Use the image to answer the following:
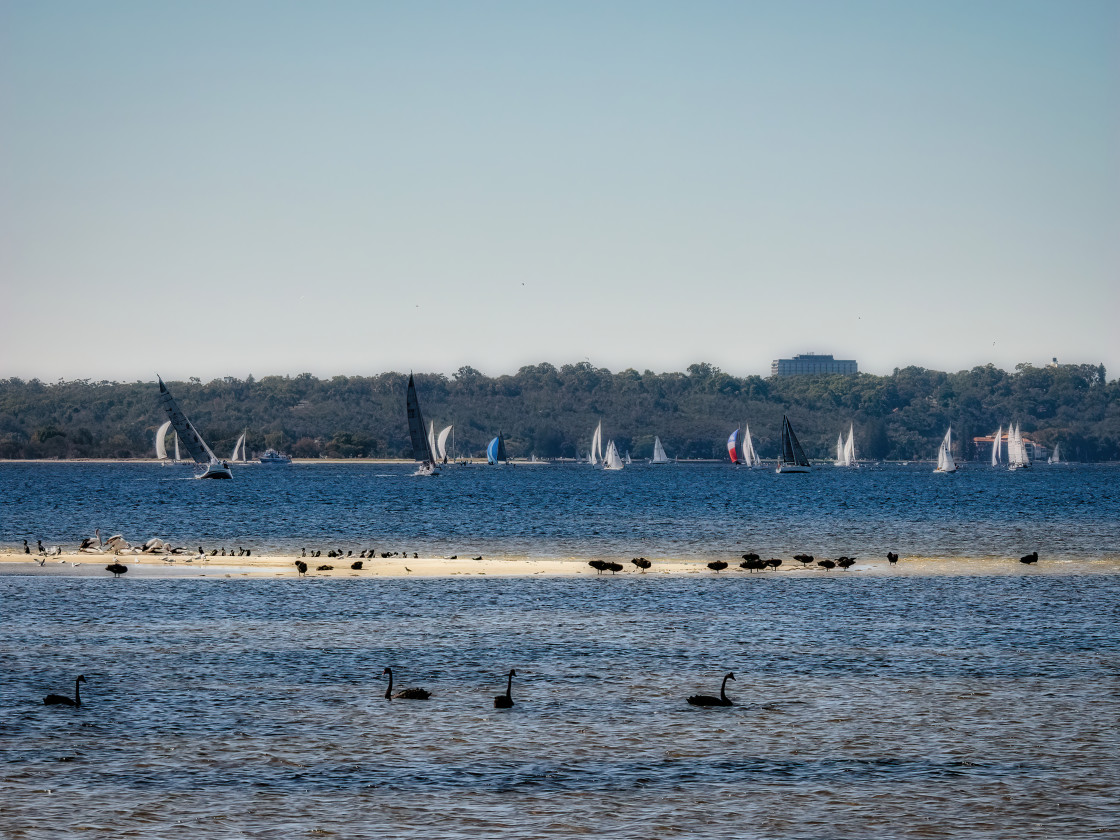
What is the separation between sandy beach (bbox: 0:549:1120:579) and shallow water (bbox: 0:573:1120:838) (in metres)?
11.8

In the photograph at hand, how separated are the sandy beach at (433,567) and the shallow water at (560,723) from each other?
11.8 meters

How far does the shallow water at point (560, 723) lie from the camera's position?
62.1 ft

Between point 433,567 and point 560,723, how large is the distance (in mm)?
33507

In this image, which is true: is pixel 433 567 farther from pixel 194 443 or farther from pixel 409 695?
pixel 194 443

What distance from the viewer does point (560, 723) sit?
24938 mm

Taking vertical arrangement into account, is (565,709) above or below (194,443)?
below

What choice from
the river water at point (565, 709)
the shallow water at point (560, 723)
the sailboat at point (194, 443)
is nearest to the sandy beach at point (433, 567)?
the river water at point (565, 709)

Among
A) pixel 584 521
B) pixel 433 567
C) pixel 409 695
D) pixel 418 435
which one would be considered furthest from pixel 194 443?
pixel 409 695

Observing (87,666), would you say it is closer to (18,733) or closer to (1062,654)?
(18,733)

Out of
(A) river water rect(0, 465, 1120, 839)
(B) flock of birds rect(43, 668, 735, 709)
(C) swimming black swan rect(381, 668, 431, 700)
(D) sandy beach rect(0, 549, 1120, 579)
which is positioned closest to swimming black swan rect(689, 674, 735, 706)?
(B) flock of birds rect(43, 668, 735, 709)

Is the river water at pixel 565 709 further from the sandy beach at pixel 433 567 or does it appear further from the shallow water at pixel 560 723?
the sandy beach at pixel 433 567

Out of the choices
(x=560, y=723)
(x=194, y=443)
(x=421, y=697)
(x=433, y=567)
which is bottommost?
(x=560, y=723)

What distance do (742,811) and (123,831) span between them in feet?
31.1

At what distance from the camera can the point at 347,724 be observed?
2473 centimetres
